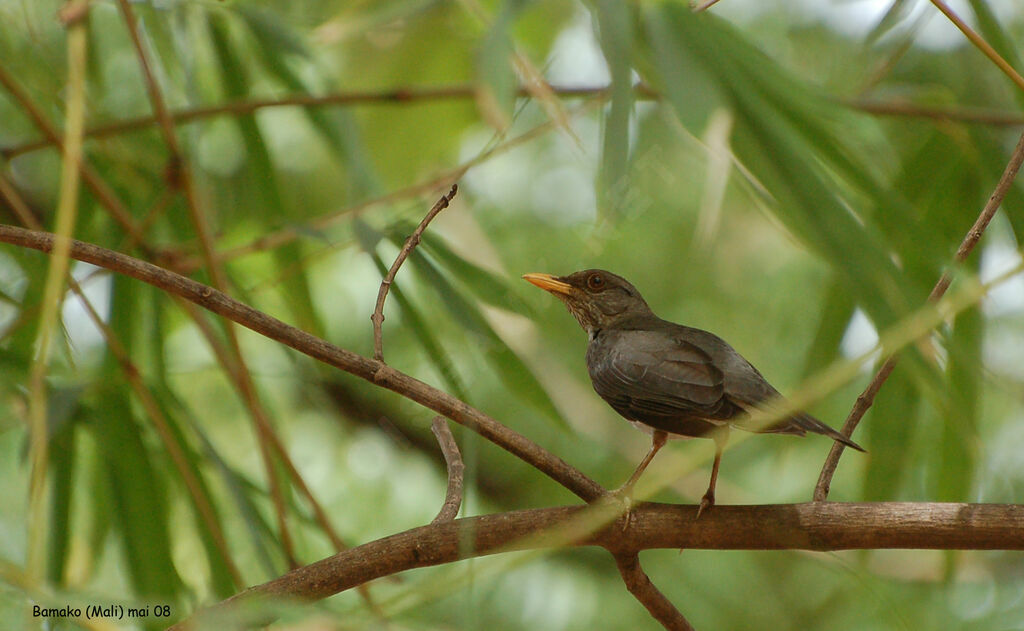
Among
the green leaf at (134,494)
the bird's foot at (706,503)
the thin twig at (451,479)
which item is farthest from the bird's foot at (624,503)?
the green leaf at (134,494)

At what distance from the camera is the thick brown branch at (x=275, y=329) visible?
1750mm

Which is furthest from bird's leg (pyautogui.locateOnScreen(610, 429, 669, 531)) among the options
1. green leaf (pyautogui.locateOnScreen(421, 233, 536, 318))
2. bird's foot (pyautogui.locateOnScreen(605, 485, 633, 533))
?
green leaf (pyautogui.locateOnScreen(421, 233, 536, 318))

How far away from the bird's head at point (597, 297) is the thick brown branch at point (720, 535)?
1274 mm

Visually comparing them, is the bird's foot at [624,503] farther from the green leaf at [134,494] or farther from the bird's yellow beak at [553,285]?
the green leaf at [134,494]

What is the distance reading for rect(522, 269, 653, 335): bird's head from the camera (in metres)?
3.33

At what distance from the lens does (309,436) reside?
589cm

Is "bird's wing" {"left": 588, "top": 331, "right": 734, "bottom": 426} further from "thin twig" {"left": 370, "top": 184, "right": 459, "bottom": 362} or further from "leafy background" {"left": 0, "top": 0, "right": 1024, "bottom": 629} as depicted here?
"thin twig" {"left": 370, "top": 184, "right": 459, "bottom": 362}

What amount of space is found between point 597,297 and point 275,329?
5.81ft

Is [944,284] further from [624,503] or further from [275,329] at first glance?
[275,329]

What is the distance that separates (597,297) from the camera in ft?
11.1

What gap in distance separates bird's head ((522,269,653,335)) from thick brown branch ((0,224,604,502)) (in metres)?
1.50

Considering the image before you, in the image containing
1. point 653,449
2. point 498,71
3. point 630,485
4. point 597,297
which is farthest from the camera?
point 597,297

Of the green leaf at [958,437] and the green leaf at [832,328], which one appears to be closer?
the green leaf at [958,437]

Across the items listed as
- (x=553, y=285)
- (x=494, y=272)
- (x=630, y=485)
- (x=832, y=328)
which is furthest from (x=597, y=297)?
(x=630, y=485)
